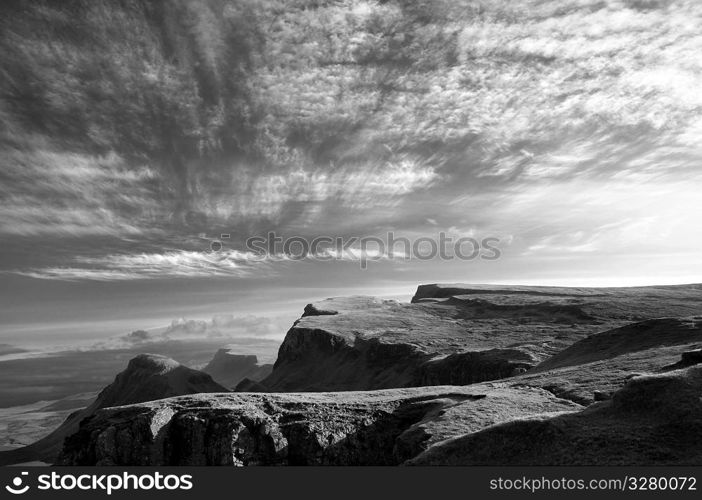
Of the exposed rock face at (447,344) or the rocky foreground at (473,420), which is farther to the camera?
the exposed rock face at (447,344)

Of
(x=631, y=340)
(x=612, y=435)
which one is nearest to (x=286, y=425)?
(x=612, y=435)

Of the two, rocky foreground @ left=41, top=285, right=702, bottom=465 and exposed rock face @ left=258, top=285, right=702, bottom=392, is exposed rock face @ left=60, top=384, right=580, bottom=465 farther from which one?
exposed rock face @ left=258, top=285, right=702, bottom=392

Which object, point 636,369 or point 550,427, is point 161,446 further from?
point 636,369

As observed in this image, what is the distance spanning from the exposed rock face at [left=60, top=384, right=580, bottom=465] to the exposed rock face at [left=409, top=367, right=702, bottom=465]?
8.35 meters

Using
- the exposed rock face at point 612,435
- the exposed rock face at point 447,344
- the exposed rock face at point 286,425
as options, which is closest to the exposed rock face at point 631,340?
the exposed rock face at point 447,344

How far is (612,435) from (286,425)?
113 ft

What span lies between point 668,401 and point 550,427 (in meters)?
9.77

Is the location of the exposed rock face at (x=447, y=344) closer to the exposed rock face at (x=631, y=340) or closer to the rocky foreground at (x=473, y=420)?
the rocky foreground at (x=473, y=420)

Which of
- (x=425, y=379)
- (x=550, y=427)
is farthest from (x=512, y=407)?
(x=425, y=379)

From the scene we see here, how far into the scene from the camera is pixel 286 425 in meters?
49.9

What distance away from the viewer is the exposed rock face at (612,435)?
27.9 m

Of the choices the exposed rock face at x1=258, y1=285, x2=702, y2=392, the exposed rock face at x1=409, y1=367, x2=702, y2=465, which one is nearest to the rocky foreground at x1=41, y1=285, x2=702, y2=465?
the exposed rock face at x1=409, y1=367, x2=702, y2=465

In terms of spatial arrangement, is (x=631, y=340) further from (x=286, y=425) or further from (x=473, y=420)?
(x=286, y=425)

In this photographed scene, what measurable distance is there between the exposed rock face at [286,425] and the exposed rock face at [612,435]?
329 inches
